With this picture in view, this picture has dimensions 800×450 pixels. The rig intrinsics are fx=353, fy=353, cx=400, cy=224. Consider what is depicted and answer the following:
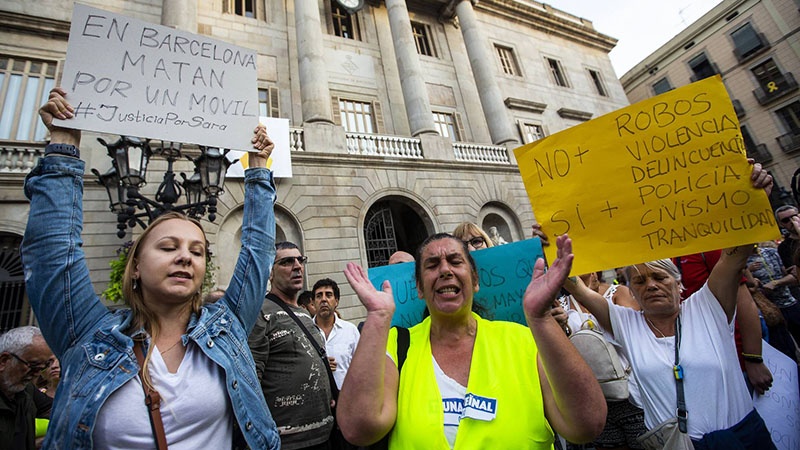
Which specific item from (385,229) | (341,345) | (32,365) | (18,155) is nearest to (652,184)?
(341,345)

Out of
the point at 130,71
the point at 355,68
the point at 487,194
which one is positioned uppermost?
the point at 355,68

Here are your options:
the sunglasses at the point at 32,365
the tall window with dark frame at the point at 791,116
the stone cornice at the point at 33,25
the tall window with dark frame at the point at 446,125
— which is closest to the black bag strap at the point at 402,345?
the sunglasses at the point at 32,365

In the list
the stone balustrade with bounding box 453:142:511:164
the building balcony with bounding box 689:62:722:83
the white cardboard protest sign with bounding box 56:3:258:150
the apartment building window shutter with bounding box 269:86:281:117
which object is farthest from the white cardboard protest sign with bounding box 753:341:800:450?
the building balcony with bounding box 689:62:722:83

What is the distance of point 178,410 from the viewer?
51.1 inches

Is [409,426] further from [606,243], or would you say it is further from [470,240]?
[470,240]

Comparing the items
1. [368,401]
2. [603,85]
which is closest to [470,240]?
[368,401]

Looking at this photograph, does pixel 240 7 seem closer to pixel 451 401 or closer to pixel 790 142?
pixel 451 401

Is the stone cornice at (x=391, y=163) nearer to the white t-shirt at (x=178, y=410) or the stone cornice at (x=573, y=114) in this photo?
the stone cornice at (x=573, y=114)

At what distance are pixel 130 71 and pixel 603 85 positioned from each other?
75.6 feet

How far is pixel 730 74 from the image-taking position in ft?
80.0

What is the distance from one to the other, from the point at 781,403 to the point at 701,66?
108 ft

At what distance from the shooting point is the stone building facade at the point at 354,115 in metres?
8.64

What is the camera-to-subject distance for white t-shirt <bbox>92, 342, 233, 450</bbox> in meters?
1.22

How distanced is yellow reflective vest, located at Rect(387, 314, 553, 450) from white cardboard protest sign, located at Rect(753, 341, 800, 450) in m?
1.91
